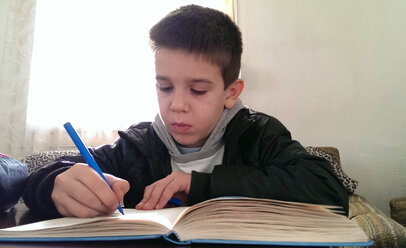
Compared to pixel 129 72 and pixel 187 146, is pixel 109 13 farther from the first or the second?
pixel 187 146

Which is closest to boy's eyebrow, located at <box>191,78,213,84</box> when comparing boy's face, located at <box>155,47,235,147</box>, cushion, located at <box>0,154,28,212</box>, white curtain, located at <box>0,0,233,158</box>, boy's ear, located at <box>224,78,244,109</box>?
boy's face, located at <box>155,47,235,147</box>

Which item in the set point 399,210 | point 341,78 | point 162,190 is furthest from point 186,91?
point 341,78

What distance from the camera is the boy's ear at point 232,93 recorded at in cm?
89

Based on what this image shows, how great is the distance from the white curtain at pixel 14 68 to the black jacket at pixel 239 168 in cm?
138

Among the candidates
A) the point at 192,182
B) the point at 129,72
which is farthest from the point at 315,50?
the point at 192,182

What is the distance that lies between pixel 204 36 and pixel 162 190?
0.44m

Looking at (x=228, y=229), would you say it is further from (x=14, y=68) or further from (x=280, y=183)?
(x=14, y=68)

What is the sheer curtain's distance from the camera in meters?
1.92

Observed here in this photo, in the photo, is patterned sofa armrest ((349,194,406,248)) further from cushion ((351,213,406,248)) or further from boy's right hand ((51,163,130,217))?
boy's right hand ((51,163,130,217))

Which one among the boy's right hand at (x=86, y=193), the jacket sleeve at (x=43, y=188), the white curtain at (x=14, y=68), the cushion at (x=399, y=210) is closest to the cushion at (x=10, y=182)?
the jacket sleeve at (x=43, y=188)

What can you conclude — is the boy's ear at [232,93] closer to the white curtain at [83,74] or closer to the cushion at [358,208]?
the cushion at [358,208]

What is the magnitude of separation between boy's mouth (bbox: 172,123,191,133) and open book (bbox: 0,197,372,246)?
0.41 metres

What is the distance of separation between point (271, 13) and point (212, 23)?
55.7 inches

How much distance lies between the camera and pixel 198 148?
900 mm
